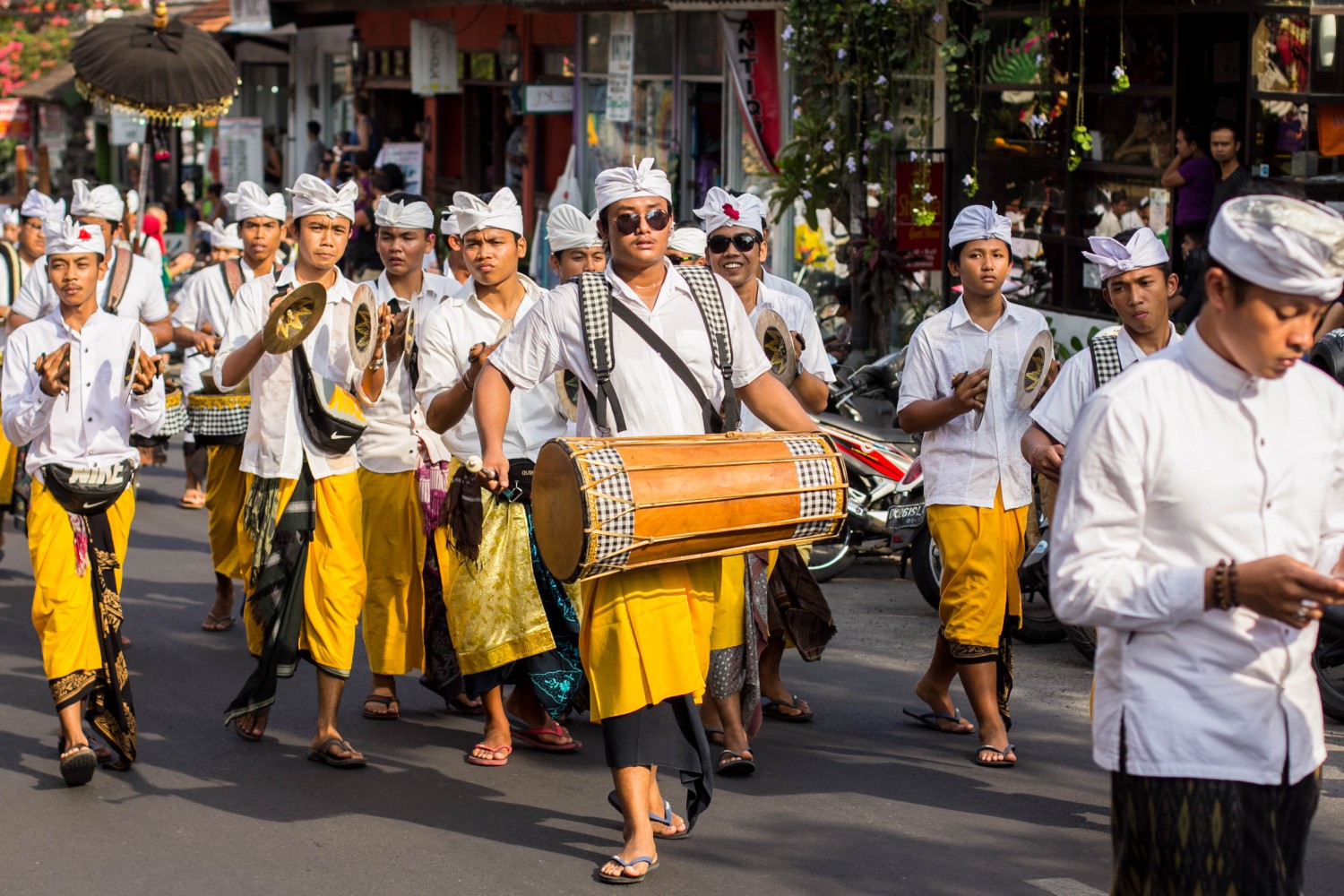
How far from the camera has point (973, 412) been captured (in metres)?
6.76

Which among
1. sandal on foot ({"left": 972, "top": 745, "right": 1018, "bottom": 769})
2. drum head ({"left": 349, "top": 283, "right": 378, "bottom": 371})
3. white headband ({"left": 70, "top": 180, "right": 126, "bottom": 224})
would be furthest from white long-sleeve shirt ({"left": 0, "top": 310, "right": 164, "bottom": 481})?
sandal on foot ({"left": 972, "top": 745, "right": 1018, "bottom": 769})

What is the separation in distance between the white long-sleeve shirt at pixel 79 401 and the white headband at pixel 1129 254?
3.45 m

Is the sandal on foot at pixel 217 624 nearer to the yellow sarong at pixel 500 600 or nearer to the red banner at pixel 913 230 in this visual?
the yellow sarong at pixel 500 600

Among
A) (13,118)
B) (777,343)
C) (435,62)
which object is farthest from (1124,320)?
(13,118)

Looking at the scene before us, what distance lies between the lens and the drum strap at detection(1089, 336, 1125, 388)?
19.0 feet

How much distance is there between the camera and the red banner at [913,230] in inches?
551

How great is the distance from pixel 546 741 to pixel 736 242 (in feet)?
7.19

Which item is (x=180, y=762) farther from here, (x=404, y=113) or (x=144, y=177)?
(x=404, y=113)

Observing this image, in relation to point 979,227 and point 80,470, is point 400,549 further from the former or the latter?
point 979,227

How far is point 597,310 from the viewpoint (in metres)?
5.51

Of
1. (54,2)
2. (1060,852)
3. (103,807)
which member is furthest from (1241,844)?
(54,2)

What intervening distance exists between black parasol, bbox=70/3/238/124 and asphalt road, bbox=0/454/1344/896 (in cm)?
865

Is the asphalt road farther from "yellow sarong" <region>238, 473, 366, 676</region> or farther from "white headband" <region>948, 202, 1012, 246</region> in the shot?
"white headband" <region>948, 202, 1012, 246</region>

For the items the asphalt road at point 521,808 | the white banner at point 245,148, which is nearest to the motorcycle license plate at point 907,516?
the asphalt road at point 521,808
